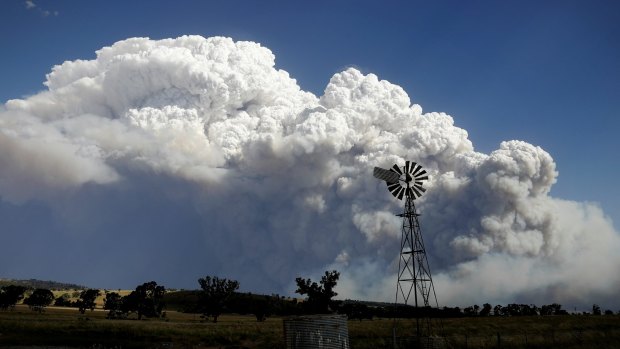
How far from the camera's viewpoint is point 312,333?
121 ft

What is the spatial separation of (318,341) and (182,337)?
95.8 ft

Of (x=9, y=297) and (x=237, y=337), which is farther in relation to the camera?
(x=9, y=297)

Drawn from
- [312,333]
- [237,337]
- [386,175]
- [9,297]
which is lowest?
[237,337]

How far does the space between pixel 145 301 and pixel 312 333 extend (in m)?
120

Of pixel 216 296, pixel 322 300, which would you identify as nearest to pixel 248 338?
pixel 322 300

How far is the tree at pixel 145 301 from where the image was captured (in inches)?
5448

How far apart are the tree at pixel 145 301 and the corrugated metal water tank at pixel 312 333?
342 feet

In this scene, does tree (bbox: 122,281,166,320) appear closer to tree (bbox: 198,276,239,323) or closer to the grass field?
tree (bbox: 198,276,239,323)

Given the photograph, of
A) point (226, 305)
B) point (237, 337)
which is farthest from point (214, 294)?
point (237, 337)

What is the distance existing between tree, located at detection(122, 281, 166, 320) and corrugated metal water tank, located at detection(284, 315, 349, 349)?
342 feet

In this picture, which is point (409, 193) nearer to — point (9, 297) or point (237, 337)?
point (237, 337)

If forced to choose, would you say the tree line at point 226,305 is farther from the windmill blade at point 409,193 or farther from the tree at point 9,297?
the windmill blade at point 409,193

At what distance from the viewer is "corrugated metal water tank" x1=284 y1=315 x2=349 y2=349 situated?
121 ft

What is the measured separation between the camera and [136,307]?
5610 inches
